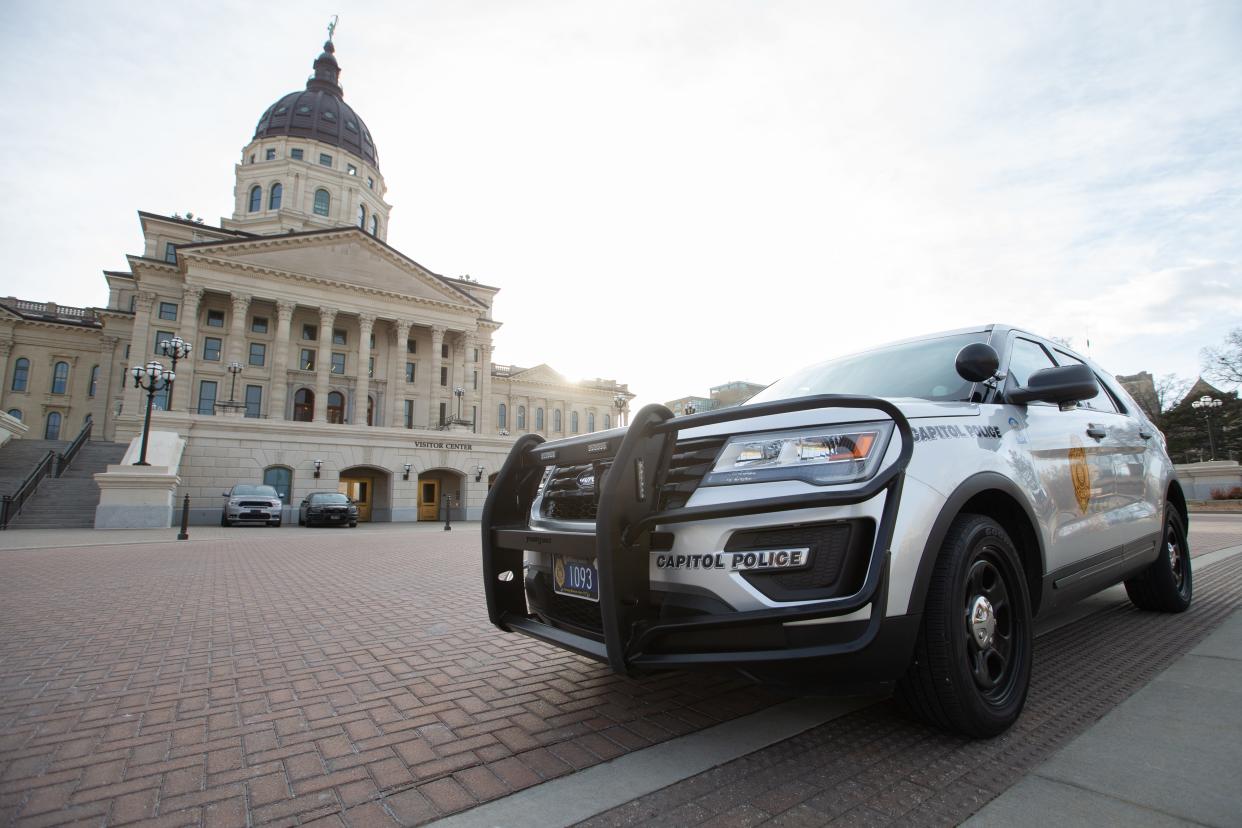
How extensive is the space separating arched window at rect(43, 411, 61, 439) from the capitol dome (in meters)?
32.0

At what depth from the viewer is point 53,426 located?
51594 mm

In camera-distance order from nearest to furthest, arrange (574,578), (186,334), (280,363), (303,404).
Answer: (574,578)
(186,334)
(280,363)
(303,404)

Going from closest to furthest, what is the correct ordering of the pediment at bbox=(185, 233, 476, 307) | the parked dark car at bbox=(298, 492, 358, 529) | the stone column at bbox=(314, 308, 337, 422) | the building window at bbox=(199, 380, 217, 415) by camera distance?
1. the parked dark car at bbox=(298, 492, 358, 529)
2. the pediment at bbox=(185, 233, 476, 307)
3. the stone column at bbox=(314, 308, 337, 422)
4. the building window at bbox=(199, 380, 217, 415)

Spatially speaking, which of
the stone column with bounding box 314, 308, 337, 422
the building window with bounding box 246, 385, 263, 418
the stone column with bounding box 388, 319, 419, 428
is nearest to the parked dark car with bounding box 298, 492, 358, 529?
the stone column with bounding box 388, 319, 419, 428

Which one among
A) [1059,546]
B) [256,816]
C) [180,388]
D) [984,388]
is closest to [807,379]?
[984,388]

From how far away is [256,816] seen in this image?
6.44ft

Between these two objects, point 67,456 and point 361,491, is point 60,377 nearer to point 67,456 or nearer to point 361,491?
point 361,491

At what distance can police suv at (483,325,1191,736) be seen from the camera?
2033 mm

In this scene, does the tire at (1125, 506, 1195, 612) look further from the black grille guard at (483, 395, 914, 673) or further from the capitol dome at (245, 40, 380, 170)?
the capitol dome at (245, 40, 380, 170)

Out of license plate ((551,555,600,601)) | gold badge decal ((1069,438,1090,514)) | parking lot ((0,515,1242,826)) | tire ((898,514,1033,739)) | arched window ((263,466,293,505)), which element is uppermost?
arched window ((263,466,293,505))

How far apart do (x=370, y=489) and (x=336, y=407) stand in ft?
29.8

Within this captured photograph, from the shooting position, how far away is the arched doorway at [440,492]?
38.5 meters

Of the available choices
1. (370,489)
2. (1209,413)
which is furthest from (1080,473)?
(1209,413)

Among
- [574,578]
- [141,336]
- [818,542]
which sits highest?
[141,336]
